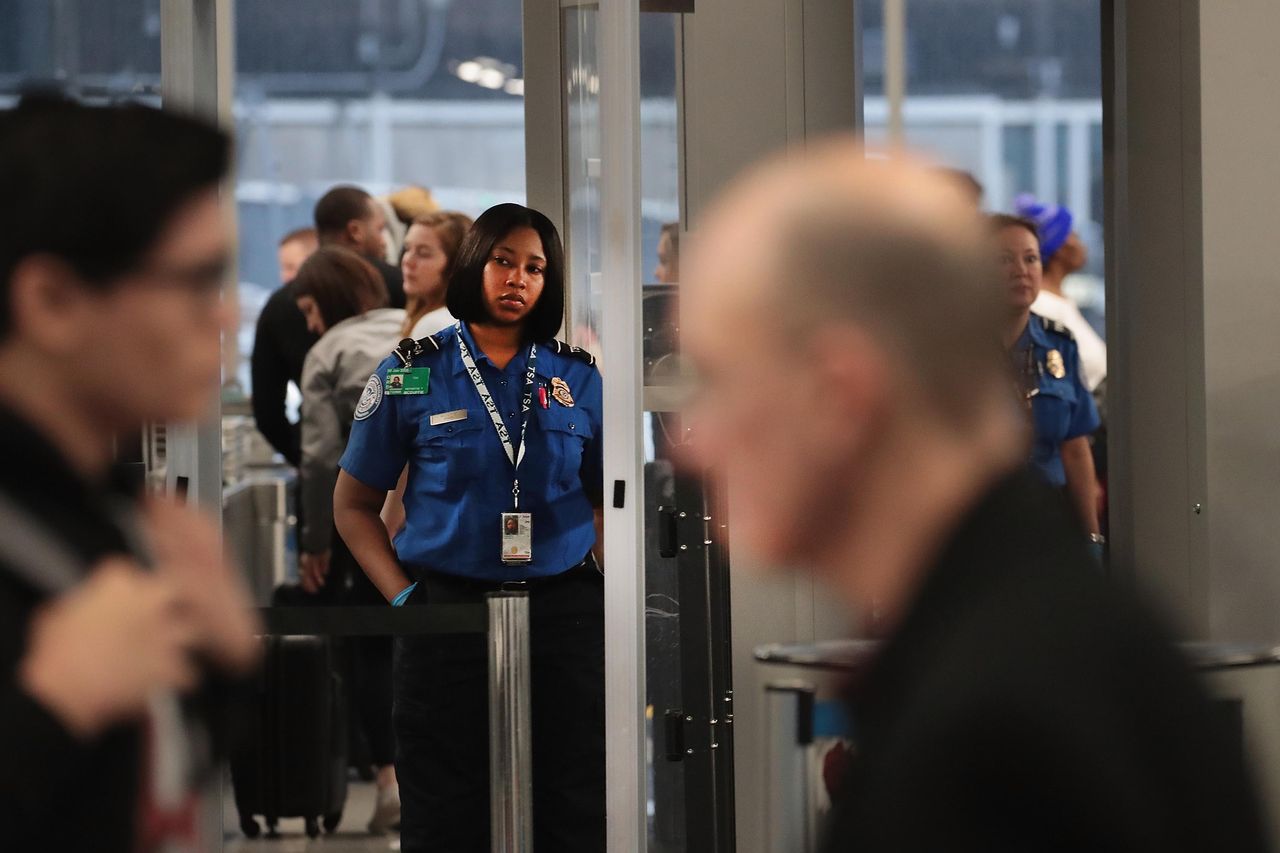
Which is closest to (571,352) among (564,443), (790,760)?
(564,443)

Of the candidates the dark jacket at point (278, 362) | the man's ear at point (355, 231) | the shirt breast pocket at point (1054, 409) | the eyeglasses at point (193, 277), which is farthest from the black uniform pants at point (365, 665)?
the eyeglasses at point (193, 277)

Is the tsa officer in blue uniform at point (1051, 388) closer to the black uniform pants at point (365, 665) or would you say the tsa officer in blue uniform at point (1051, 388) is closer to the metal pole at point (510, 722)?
the metal pole at point (510, 722)

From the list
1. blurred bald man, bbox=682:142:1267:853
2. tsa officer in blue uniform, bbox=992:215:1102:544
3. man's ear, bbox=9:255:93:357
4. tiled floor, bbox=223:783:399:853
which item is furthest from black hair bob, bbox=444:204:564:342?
man's ear, bbox=9:255:93:357

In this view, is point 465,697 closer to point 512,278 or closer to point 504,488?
point 504,488

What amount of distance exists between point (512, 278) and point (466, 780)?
99 centimetres

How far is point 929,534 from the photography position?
32.8 inches

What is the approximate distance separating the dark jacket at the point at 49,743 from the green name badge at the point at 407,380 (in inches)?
100

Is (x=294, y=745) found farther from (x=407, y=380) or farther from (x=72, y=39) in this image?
(x=72, y=39)

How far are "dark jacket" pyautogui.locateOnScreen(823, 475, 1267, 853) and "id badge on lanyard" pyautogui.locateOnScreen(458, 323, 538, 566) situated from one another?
247 centimetres

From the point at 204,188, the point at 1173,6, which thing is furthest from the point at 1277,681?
the point at 204,188

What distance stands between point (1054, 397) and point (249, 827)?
2.64m

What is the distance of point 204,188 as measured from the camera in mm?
859

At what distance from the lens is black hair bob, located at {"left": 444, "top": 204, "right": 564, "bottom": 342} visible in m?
3.33

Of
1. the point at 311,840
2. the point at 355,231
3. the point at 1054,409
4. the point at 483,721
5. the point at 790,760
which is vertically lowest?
the point at 311,840
